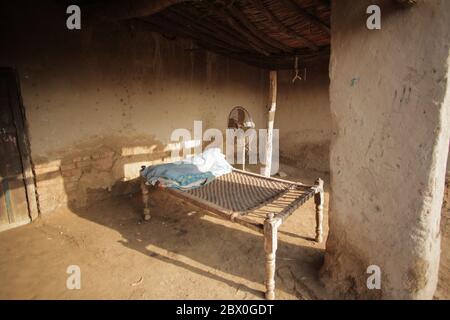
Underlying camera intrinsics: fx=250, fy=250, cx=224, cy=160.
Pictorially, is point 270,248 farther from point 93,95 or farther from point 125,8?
point 93,95

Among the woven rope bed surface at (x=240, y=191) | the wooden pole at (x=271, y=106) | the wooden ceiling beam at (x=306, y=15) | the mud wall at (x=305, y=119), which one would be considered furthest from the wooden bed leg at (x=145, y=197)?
the mud wall at (x=305, y=119)

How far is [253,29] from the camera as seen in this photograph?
11.5 feet

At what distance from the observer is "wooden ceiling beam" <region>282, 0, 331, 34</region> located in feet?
9.17

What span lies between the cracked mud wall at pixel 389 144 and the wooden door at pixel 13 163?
13.5ft

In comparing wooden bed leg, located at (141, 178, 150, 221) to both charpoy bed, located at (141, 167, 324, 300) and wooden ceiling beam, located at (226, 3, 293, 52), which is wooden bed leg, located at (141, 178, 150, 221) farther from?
wooden ceiling beam, located at (226, 3, 293, 52)

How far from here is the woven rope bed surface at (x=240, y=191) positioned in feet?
9.95

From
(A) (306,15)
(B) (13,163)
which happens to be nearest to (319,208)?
(A) (306,15)

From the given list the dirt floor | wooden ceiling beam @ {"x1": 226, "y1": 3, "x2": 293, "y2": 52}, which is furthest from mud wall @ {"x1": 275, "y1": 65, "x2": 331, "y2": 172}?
the dirt floor

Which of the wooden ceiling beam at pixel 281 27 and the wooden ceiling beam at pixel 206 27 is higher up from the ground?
the wooden ceiling beam at pixel 206 27

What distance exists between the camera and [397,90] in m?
1.92

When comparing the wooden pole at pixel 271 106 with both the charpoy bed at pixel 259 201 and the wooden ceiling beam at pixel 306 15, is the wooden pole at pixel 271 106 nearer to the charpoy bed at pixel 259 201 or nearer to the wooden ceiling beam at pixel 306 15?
the charpoy bed at pixel 259 201

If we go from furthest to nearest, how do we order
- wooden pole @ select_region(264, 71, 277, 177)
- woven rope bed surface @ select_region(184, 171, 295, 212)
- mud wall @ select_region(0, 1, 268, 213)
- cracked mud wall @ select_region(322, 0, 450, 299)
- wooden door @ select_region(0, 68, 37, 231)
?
1. wooden pole @ select_region(264, 71, 277, 177)
2. mud wall @ select_region(0, 1, 268, 213)
3. wooden door @ select_region(0, 68, 37, 231)
4. woven rope bed surface @ select_region(184, 171, 295, 212)
5. cracked mud wall @ select_region(322, 0, 450, 299)

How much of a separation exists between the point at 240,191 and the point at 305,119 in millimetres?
4391

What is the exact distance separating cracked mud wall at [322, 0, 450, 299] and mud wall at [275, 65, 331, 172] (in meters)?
4.62
